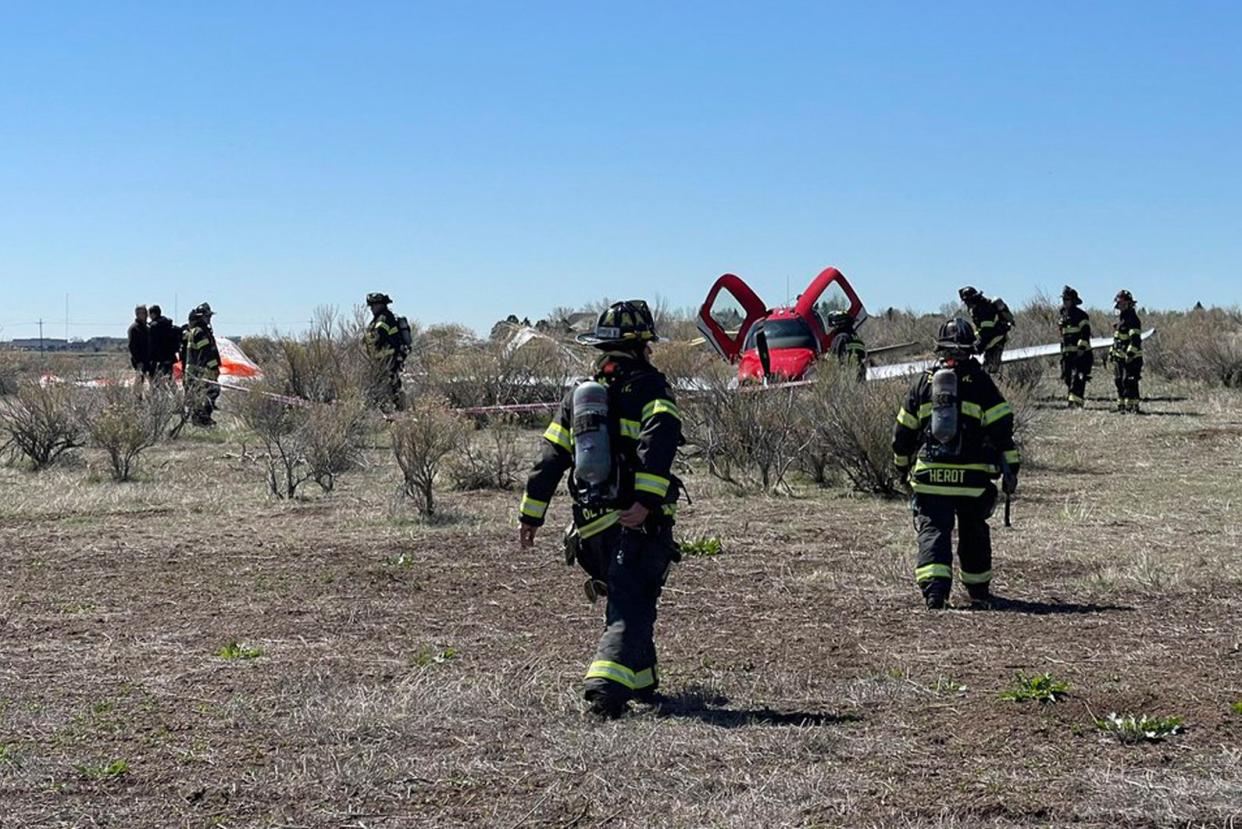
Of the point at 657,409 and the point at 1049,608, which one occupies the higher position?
the point at 657,409

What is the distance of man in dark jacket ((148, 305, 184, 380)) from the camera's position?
21.0 m

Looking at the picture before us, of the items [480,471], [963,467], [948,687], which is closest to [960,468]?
[963,467]

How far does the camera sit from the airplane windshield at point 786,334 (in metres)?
20.8

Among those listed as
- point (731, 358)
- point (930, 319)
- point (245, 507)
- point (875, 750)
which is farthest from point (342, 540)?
point (930, 319)

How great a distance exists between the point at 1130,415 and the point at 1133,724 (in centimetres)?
1524

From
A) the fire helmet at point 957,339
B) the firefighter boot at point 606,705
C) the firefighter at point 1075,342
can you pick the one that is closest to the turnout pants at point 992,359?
the firefighter at point 1075,342

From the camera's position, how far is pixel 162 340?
836 inches

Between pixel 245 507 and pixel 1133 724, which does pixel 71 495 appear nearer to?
pixel 245 507

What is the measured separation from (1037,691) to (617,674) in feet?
5.10

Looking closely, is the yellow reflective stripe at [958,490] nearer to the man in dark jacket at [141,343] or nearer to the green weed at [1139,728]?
the green weed at [1139,728]

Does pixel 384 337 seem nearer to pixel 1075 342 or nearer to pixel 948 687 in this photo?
pixel 1075 342

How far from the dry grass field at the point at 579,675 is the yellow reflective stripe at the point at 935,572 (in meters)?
0.28

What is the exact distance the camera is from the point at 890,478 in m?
12.8

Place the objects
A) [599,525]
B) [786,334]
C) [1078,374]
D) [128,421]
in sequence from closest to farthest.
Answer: [599,525]
[128,421]
[786,334]
[1078,374]
